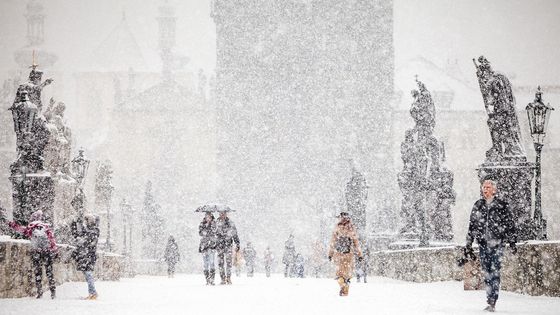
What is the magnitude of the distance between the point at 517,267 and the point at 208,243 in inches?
327

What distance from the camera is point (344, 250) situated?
43.4 feet

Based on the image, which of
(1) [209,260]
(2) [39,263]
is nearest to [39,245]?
(2) [39,263]

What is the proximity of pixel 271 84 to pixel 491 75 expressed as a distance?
4642 centimetres

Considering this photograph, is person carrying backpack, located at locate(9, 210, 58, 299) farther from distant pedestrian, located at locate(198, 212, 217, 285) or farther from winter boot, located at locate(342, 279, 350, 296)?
distant pedestrian, located at locate(198, 212, 217, 285)

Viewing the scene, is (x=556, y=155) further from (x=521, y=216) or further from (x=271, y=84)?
(x=521, y=216)

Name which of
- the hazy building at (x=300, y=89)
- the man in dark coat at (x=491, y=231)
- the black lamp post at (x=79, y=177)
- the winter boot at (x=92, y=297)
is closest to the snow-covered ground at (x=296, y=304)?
the winter boot at (x=92, y=297)

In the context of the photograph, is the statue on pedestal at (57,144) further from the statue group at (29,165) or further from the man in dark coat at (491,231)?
the man in dark coat at (491,231)

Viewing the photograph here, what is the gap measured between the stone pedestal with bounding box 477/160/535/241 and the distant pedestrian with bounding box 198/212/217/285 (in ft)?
22.3

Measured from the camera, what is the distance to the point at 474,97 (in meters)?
74.4

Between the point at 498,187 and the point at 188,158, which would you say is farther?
the point at 188,158

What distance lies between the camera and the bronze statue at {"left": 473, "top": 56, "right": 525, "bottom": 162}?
46.5ft

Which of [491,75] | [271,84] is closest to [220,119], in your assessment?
[271,84]

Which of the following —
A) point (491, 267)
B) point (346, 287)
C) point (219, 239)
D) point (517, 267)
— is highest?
point (219, 239)

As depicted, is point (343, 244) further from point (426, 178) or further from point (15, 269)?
point (426, 178)
